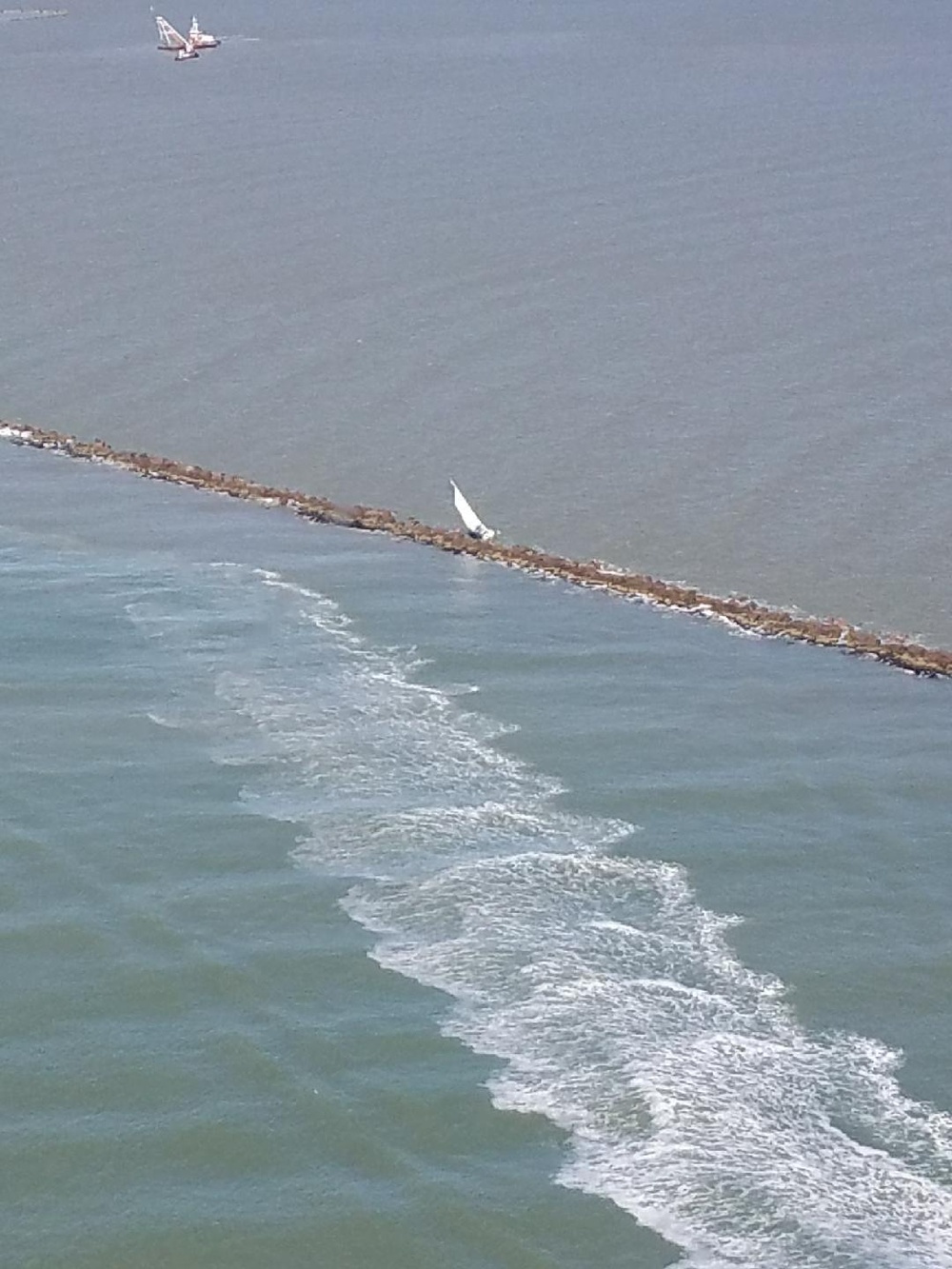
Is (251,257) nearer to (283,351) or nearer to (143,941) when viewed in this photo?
(283,351)

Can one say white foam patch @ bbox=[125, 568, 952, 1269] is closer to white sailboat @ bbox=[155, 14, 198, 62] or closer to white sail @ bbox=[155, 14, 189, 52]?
white sailboat @ bbox=[155, 14, 198, 62]

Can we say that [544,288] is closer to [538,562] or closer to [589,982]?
[538,562]

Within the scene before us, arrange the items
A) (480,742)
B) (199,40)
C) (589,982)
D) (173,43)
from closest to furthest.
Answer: (589,982)
(480,742)
(199,40)
(173,43)

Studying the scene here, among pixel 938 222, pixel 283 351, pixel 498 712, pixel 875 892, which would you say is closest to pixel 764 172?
pixel 938 222

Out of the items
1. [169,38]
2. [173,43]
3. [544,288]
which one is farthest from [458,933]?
[169,38]

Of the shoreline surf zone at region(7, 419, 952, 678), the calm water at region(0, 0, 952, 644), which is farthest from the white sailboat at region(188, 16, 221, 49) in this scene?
the shoreline surf zone at region(7, 419, 952, 678)

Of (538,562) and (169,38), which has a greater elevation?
(169,38)
